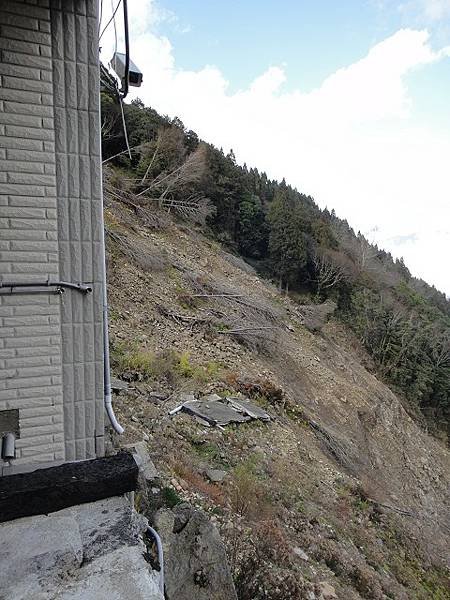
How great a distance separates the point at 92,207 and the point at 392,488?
8.96 m

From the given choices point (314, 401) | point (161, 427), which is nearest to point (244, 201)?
point (314, 401)

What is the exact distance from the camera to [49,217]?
2.34 metres

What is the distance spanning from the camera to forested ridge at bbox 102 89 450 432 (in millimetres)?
17797

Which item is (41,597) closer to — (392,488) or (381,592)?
(381,592)

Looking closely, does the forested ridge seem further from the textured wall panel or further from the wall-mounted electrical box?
the textured wall panel

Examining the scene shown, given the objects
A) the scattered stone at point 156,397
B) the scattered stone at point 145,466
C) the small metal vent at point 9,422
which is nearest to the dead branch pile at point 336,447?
the scattered stone at point 156,397

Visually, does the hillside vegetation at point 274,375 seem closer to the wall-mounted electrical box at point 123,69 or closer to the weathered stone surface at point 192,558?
the weathered stone surface at point 192,558

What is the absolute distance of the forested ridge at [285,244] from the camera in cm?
1780

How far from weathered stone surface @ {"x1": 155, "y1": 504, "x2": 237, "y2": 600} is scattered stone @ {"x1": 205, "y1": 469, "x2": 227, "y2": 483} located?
5.93ft

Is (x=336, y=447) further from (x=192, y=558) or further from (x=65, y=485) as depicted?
(x=65, y=485)

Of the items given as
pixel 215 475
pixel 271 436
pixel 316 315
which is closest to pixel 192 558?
pixel 215 475

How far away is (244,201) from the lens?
22938 mm

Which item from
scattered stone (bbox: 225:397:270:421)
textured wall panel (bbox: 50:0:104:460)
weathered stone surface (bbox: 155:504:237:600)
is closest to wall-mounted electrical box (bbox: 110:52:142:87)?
textured wall panel (bbox: 50:0:104:460)

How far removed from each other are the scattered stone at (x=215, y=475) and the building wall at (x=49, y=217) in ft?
9.37
